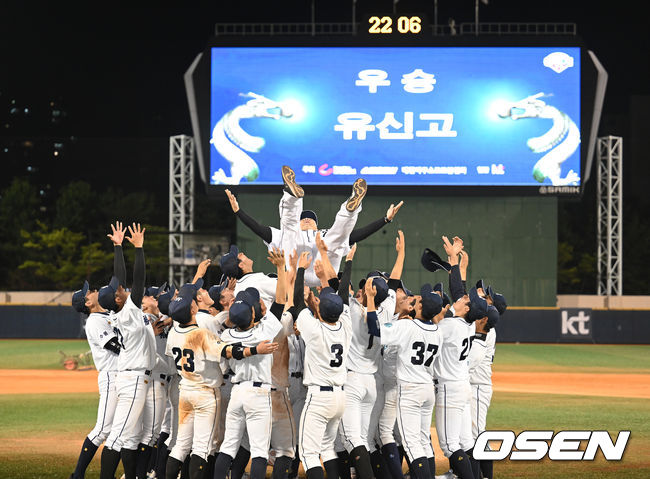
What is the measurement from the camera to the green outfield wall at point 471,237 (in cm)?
3328

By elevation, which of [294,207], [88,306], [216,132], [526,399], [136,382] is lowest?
[526,399]

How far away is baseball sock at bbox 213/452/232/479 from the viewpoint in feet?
27.6

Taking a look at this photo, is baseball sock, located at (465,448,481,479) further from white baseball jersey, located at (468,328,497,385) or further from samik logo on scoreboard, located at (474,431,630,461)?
samik logo on scoreboard, located at (474,431,630,461)

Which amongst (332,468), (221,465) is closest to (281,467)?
(332,468)

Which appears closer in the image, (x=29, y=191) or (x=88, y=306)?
(x=88, y=306)

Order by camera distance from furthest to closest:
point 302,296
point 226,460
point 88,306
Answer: point 88,306, point 302,296, point 226,460

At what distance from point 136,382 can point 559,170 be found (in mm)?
22743

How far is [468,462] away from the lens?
908 centimetres

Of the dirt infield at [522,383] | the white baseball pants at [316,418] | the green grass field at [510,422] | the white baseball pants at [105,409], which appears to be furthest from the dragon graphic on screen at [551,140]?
the white baseball pants at [316,418]

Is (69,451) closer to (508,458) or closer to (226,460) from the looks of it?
(226,460)

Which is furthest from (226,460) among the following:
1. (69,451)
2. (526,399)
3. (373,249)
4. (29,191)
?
(29,191)

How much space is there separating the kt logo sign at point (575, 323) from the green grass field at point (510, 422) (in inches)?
238

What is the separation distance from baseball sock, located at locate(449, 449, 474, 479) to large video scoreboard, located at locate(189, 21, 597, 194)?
2095cm

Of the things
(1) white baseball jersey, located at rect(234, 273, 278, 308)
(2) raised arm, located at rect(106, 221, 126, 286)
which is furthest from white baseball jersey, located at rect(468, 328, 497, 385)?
(2) raised arm, located at rect(106, 221, 126, 286)
